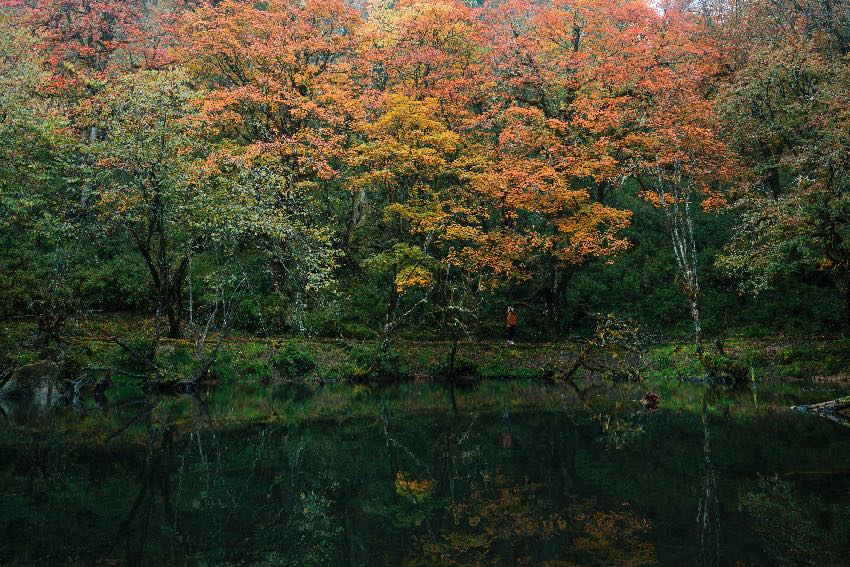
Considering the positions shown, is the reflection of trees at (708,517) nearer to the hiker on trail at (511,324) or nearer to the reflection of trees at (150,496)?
the reflection of trees at (150,496)

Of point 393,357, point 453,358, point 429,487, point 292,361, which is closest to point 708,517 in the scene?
point 429,487

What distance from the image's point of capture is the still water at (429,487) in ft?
21.8

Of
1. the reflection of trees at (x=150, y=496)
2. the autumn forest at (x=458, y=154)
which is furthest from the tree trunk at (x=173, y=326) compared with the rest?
the reflection of trees at (x=150, y=496)

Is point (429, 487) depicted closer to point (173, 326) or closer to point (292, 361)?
point (292, 361)

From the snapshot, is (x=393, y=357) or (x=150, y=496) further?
(x=393, y=357)

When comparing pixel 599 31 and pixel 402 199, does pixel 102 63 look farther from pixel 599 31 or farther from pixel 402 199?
pixel 599 31

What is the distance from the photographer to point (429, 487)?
9195 mm

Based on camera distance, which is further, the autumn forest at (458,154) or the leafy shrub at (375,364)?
the autumn forest at (458,154)

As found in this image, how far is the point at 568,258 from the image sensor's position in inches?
1097

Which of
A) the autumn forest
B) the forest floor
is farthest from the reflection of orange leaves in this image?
the forest floor

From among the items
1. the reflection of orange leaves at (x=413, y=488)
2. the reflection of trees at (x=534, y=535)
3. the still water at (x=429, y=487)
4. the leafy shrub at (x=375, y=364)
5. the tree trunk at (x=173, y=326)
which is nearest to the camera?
the reflection of trees at (x=534, y=535)

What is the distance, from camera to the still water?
21.8 ft

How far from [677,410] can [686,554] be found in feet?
34.5

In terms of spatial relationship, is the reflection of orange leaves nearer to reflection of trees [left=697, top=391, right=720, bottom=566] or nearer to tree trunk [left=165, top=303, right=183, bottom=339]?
reflection of trees [left=697, top=391, right=720, bottom=566]
